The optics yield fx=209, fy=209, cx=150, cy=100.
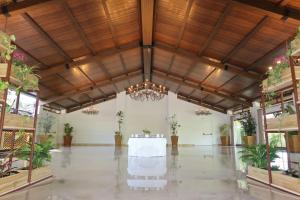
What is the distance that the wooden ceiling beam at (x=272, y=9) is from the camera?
5156 mm

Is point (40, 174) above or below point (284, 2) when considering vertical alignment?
below

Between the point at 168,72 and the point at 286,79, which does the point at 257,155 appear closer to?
the point at 286,79

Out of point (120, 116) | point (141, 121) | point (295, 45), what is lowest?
point (141, 121)

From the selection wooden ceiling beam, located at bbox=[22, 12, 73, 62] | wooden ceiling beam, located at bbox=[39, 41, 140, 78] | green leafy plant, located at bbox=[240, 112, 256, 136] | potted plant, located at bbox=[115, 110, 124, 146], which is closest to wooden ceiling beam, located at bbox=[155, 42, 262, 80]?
wooden ceiling beam, located at bbox=[39, 41, 140, 78]

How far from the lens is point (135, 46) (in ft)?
31.8

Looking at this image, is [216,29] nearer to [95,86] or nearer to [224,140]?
[95,86]

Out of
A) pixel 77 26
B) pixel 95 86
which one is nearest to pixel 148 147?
pixel 77 26

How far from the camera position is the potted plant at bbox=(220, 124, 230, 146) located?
16234 mm

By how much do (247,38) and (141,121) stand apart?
10774mm

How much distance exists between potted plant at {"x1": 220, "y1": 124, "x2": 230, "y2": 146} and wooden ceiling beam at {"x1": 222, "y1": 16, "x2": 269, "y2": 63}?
27.6ft

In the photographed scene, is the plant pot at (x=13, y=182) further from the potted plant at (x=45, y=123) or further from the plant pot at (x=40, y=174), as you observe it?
the potted plant at (x=45, y=123)

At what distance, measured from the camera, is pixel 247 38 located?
7020 millimetres

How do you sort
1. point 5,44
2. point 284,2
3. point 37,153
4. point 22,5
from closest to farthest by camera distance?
point 5,44
point 37,153
point 284,2
point 22,5

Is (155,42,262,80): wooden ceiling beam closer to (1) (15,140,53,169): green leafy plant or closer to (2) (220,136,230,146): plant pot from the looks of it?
(1) (15,140,53,169): green leafy plant
